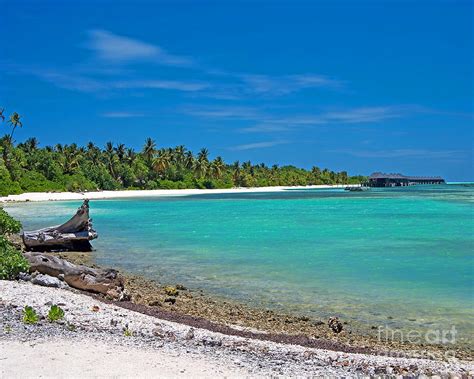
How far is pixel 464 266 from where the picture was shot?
18.4 metres

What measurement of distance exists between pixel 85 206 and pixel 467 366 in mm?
15824

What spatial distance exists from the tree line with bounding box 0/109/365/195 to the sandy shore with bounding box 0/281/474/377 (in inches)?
2605

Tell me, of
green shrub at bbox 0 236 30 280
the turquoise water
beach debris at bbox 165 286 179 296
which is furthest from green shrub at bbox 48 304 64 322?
the turquoise water

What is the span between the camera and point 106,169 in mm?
106062

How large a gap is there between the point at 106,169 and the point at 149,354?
338 feet

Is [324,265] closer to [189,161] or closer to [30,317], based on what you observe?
[30,317]

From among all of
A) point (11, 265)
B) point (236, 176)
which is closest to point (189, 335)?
point (11, 265)

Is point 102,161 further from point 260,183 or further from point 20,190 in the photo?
point 260,183

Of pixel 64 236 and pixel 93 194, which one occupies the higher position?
pixel 93 194

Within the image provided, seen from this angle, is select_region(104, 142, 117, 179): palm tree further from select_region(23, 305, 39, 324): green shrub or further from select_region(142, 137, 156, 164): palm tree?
select_region(23, 305, 39, 324): green shrub

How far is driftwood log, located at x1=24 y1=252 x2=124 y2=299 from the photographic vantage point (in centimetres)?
1223

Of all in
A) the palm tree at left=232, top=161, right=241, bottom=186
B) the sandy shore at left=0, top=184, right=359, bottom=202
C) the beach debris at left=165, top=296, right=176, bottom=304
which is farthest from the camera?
the palm tree at left=232, top=161, right=241, bottom=186

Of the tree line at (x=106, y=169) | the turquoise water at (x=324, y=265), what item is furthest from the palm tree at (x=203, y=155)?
the turquoise water at (x=324, y=265)

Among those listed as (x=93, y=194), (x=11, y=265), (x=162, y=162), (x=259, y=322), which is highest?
(x=162, y=162)
